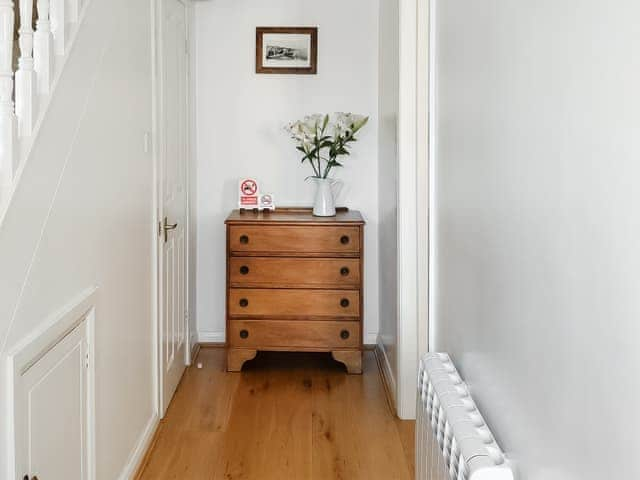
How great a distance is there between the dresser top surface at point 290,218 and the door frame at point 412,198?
2.12ft

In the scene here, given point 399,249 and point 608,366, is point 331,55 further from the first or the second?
point 608,366

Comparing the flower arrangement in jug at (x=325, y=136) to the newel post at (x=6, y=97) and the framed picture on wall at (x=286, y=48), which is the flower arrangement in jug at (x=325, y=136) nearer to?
the framed picture on wall at (x=286, y=48)

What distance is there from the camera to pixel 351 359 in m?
4.07

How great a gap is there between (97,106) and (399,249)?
1594 mm

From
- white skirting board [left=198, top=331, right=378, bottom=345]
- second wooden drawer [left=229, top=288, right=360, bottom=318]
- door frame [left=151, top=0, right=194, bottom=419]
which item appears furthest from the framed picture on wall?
white skirting board [left=198, top=331, right=378, bottom=345]

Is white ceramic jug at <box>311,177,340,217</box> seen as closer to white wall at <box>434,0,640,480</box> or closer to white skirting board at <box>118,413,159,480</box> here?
white skirting board at <box>118,413,159,480</box>

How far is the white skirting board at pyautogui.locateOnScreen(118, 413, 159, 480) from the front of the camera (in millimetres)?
2698

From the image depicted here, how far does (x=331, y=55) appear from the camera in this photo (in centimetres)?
439

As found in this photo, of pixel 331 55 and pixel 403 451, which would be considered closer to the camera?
pixel 403 451

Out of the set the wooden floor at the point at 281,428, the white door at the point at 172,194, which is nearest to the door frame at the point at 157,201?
the white door at the point at 172,194

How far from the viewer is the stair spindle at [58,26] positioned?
193 centimetres

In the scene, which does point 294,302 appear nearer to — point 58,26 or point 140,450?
point 140,450

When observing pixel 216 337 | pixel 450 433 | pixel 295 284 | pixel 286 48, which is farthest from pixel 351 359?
pixel 450 433

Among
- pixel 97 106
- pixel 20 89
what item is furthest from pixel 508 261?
pixel 97 106
